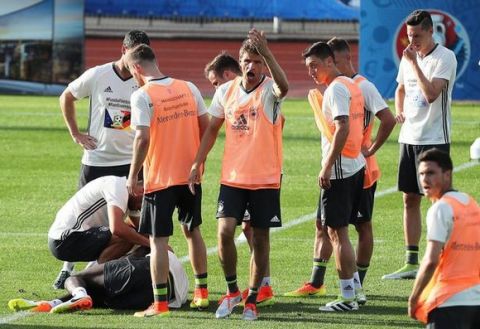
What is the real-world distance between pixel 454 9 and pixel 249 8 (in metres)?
9.11

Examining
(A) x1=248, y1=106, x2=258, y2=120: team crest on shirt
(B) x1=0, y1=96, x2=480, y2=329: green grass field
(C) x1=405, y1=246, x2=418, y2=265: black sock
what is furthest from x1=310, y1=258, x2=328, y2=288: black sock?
(A) x1=248, y1=106, x2=258, y2=120: team crest on shirt

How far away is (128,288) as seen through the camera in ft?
35.0

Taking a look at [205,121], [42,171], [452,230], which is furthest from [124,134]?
[42,171]

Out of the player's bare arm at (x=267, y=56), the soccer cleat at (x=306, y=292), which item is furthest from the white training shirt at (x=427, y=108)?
the player's bare arm at (x=267, y=56)

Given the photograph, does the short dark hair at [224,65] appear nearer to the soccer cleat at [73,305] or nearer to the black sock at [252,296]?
the black sock at [252,296]

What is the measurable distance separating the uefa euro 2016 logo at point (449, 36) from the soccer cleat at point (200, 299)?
2178 centimetres

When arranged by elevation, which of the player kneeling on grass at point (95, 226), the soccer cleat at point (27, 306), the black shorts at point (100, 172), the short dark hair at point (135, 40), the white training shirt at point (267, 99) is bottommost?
the soccer cleat at point (27, 306)

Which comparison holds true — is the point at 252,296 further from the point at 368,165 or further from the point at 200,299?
the point at 368,165

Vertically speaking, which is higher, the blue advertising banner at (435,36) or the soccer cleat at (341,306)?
the blue advertising banner at (435,36)

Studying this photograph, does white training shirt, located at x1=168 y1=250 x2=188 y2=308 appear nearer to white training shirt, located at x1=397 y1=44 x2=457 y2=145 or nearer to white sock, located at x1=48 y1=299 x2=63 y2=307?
white sock, located at x1=48 y1=299 x2=63 y2=307

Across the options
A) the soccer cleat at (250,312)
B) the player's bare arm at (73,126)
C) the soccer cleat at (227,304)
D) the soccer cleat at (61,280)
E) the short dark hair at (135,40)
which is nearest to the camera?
the soccer cleat at (250,312)

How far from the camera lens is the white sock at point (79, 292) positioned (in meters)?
10.5

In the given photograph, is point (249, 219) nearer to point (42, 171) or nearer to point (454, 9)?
point (42, 171)

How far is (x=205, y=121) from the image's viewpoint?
10688mm
